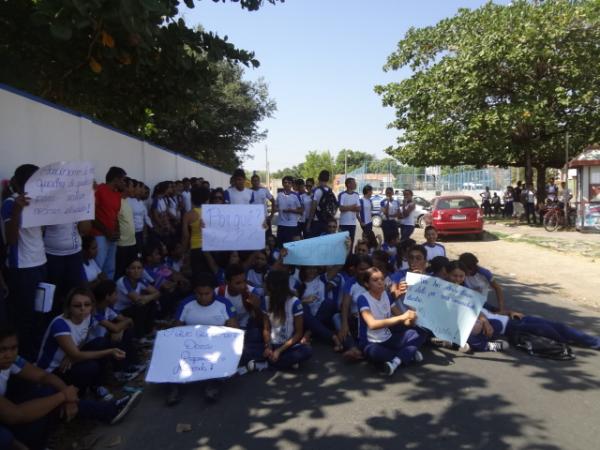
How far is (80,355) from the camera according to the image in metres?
4.00

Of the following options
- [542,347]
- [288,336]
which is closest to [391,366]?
[288,336]

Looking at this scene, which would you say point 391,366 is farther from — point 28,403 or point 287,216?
point 287,216

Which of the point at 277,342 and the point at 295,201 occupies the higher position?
the point at 295,201

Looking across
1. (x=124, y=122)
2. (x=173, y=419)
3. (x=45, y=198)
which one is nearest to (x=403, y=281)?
(x=173, y=419)

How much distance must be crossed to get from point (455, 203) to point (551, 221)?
3689mm

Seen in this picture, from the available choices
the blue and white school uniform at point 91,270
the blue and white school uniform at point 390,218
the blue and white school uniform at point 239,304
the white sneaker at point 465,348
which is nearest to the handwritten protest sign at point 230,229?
the blue and white school uniform at point 239,304

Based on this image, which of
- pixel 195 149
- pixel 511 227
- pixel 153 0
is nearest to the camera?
pixel 153 0

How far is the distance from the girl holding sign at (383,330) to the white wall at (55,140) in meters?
3.69

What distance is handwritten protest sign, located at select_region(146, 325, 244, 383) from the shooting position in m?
4.32

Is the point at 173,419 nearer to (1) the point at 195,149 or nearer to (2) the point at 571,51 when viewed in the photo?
(2) the point at 571,51

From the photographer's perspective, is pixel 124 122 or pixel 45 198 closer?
pixel 45 198

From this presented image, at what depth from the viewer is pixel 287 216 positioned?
8859mm

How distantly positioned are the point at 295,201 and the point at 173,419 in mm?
5318

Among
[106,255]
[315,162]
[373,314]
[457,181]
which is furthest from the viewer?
[315,162]
